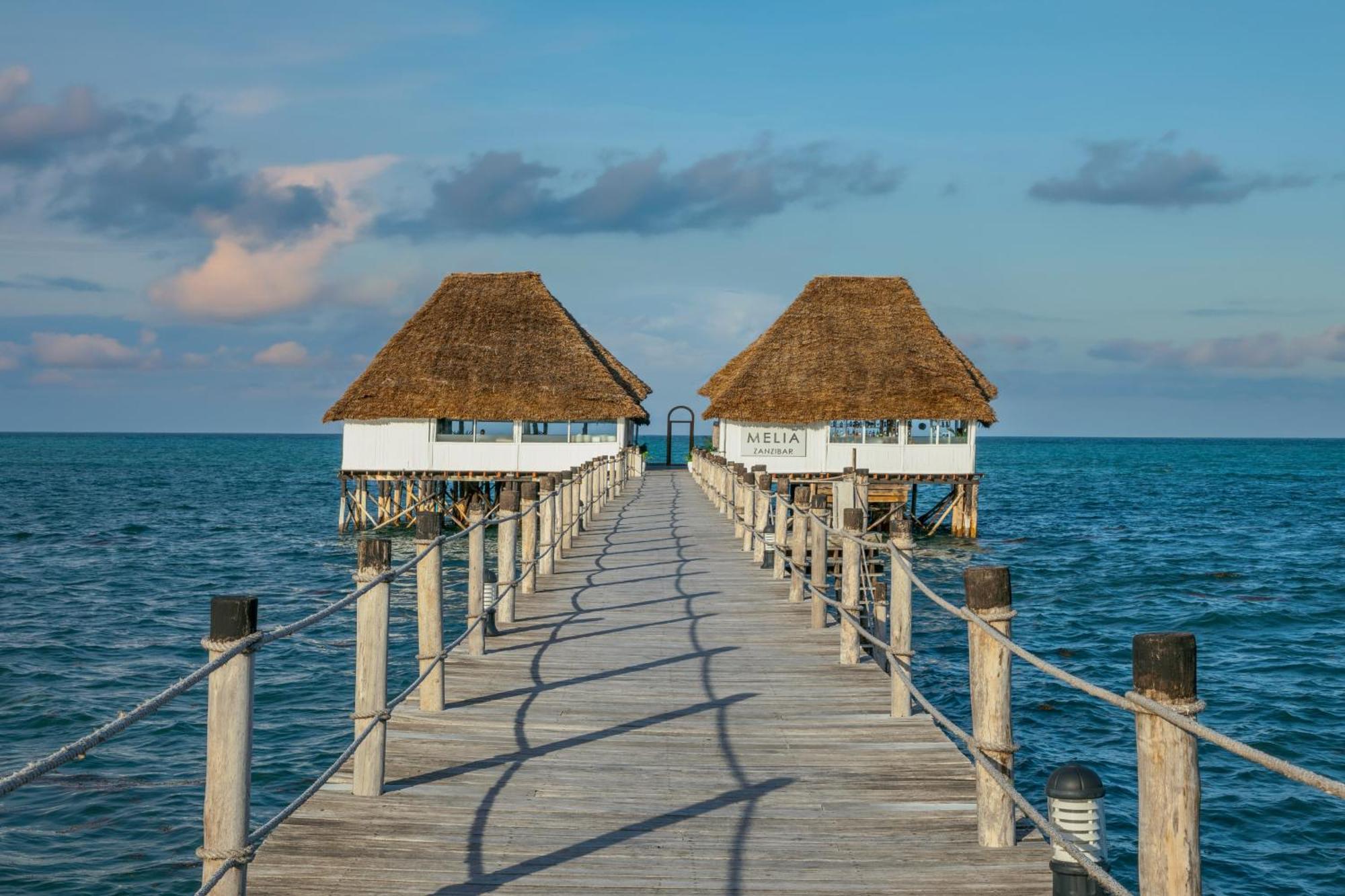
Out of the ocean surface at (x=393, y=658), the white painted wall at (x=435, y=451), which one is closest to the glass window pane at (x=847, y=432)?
the ocean surface at (x=393, y=658)

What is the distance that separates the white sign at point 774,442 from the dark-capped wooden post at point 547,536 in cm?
2535

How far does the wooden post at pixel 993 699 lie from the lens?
4.91 metres

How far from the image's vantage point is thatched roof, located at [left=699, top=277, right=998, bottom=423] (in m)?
39.2

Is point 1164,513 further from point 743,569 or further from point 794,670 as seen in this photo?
point 794,670

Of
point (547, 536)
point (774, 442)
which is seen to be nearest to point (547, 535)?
point (547, 536)

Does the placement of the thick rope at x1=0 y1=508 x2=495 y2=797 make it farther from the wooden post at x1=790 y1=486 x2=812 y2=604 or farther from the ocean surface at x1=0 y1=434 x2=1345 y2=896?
the wooden post at x1=790 y1=486 x2=812 y2=604

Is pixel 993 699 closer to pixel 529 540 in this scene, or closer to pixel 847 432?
pixel 529 540

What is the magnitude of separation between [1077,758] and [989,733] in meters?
9.37

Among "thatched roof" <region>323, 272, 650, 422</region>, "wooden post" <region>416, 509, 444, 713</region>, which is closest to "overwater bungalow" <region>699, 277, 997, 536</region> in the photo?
"thatched roof" <region>323, 272, 650, 422</region>

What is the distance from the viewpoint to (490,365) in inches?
1624

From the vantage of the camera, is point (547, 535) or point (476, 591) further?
point (547, 535)

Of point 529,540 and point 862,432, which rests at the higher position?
point 862,432

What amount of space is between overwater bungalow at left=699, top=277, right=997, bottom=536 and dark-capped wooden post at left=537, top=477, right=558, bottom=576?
22.9 m

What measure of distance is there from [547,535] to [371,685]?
8.79 metres
